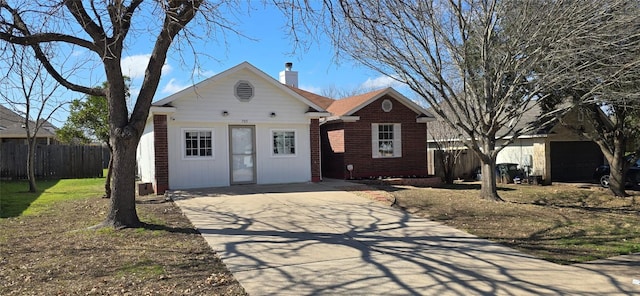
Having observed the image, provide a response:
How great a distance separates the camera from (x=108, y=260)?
6.28 meters

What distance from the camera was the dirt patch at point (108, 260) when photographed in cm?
523

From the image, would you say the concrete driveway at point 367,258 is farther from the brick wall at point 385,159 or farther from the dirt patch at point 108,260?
the brick wall at point 385,159

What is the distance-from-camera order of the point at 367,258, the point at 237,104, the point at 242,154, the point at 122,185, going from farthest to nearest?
the point at 242,154 < the point at 237,104 < the point at 122,185 < the point at 367,258

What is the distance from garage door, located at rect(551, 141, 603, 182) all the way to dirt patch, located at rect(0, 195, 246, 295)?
743 inches

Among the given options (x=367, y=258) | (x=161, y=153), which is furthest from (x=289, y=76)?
(x=367, y=258)

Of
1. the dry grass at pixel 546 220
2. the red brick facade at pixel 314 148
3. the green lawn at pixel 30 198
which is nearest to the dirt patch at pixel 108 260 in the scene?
the green lawn at pixel 30 198

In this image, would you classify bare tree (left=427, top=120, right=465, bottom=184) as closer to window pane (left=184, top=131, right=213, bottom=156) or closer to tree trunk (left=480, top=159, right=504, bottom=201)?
tree trunk (left=480, top=159, right=504, bottom=201)

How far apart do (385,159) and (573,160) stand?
10.6 meters

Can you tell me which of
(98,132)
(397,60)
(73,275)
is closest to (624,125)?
(397,60)

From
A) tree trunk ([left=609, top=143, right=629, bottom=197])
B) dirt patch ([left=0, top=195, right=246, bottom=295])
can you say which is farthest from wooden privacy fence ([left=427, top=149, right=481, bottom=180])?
dirt patch ([left=0, top=195, right=246, bottom=295])

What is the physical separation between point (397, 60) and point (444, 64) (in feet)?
5.21

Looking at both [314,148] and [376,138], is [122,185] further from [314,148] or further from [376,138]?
[376,138]

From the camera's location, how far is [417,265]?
6.35 metres

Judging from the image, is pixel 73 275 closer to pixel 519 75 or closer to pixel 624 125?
pixel 519 75
